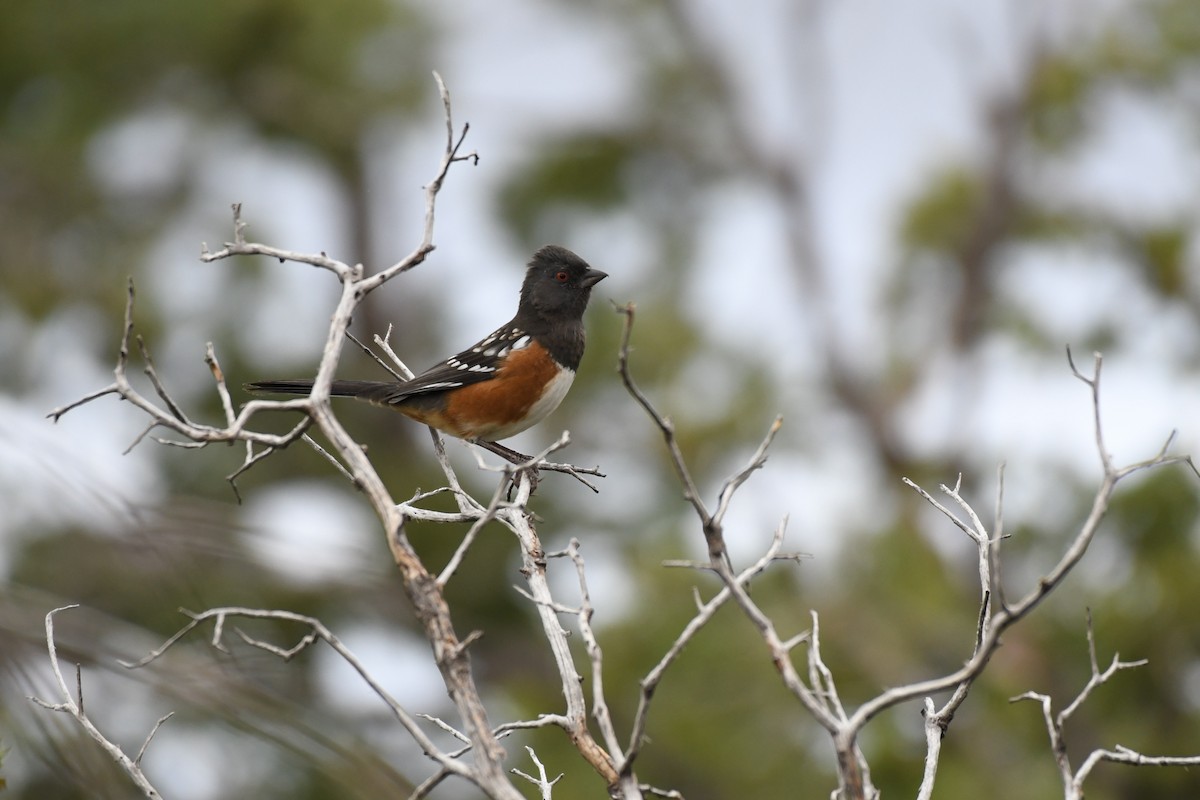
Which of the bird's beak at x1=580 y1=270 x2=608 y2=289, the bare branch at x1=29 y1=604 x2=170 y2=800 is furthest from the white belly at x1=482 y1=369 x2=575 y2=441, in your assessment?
A: the bare branch at x1=29 y1=604 x2=170 y2=800

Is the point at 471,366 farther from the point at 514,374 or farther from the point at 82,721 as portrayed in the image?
the point at 82,721

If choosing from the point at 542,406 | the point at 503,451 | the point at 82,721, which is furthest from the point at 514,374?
the point at 82,721

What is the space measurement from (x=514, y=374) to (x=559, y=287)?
1.08 ft

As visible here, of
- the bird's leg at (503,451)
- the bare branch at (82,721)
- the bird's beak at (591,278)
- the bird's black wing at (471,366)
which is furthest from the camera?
the bird's beak at (591,278)

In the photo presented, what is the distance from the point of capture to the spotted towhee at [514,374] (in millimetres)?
3303

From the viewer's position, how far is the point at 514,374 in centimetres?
338

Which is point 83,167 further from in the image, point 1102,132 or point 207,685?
point 207,685

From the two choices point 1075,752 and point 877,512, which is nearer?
point 1075,752

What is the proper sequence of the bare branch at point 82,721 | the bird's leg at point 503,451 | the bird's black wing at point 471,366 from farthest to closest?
the bird's leg at point 503,451, the bird's black wing at point 471,366, the bare branch at point 82,721

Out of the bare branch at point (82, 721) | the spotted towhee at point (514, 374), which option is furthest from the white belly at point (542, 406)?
the bare branch at point (82, 721)

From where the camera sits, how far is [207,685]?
1.50m

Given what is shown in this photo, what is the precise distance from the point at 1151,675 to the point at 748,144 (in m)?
6.91

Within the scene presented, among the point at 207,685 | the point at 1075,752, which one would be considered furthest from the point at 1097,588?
the point at 207,685

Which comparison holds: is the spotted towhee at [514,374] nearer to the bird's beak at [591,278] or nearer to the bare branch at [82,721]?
the bird's beak at [591,278]
